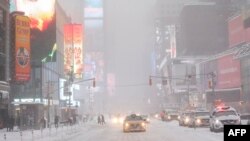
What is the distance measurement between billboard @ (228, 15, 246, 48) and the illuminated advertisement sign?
5633 cm

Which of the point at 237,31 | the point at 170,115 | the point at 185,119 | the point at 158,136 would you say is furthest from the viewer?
the point at 237,31

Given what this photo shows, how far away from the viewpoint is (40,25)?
9256 cm

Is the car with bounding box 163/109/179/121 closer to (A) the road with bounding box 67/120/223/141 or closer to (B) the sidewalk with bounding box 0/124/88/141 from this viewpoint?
(B) the sidewalk with bounding box 0/124/88/141

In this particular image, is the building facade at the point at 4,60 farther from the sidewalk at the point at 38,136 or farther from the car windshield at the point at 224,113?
the car windshield at the point at 224,113

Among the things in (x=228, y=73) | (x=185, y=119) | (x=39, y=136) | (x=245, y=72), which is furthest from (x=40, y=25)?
(x=39, y=136)

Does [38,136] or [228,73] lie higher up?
[228,73]

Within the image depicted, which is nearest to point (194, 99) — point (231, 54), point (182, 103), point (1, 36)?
point (182, 103)

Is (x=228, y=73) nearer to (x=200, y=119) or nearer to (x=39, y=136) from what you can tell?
(x=200, y=119)

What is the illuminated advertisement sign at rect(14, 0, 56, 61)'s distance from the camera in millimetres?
92125

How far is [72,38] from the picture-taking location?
117 metres

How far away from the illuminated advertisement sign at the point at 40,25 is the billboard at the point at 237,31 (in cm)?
5633

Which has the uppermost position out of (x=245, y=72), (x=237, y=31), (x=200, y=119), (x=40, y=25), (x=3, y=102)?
(x=237, y=31)

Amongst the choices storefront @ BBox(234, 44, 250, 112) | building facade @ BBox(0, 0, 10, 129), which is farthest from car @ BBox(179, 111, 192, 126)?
storefront @ BBox(234, 44, 250, 112)

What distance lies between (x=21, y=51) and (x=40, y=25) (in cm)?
3002
